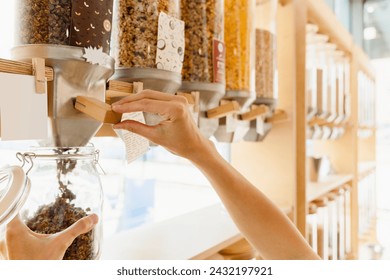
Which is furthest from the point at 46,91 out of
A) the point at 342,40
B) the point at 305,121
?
the point at 342,40

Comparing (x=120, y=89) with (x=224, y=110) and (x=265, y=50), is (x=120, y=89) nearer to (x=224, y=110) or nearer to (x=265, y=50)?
(x=224, y=110)

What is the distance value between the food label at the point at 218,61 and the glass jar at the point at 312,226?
0.88 meters

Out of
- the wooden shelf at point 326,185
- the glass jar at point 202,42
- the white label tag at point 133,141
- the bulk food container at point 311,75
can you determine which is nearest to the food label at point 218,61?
the glass jar at point 202,42

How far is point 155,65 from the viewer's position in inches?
24.1

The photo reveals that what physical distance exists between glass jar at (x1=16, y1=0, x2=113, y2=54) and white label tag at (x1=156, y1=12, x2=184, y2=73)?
134mm

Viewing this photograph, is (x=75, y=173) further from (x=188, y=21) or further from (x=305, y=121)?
(x=305, y=121)

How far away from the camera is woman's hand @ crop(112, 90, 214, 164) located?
504 mm

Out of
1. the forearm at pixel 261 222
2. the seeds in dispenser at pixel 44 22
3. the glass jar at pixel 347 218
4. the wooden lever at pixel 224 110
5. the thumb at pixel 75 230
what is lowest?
the glass jar at pixel 347 218

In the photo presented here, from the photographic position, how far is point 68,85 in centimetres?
48

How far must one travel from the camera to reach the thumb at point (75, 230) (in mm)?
422

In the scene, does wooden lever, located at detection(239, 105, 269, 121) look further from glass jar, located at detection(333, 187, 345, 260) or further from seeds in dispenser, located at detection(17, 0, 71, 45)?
glass jar, located at detection(333, 187, 345, 260)

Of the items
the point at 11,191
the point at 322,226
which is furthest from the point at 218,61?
the point at 322,226

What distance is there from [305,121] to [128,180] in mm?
656

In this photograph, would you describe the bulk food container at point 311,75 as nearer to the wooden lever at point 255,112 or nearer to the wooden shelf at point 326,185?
the wooden shelf at point 326,185
